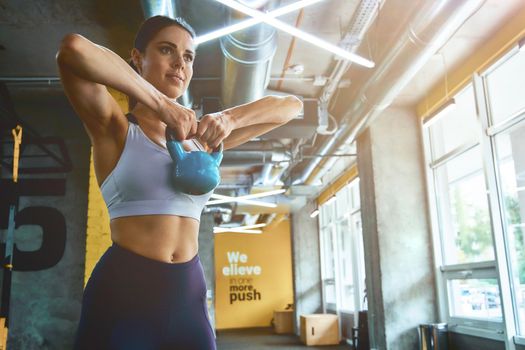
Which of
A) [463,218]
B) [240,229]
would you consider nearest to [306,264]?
[240,229]

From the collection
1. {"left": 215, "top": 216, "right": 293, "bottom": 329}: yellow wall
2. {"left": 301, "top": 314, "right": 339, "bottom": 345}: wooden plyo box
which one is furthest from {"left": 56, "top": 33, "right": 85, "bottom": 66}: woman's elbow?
{"left": 215, "top": 216, "right": 293, "bottom": 329}: yellow wall

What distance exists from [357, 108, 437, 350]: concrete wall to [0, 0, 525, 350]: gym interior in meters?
0.02

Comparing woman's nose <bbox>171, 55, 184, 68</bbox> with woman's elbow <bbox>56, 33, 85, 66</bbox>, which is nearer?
woman's elbow <bbox>56, 33, 85, 66</bbox>

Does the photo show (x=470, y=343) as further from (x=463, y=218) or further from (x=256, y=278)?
(x=256, y=278)

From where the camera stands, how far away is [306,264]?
1220 cm

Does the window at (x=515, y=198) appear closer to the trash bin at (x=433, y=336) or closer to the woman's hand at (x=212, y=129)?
the trash bin at (x=433, y=336)

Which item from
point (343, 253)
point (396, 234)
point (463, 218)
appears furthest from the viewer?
point (343, 253)

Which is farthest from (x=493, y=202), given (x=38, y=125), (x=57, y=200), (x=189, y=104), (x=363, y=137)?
(x=38, y=125)

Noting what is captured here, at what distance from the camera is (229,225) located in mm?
15391

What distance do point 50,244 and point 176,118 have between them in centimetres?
516

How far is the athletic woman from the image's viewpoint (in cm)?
88

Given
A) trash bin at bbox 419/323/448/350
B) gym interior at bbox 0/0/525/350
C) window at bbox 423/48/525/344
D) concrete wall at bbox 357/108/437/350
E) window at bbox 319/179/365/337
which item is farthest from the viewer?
window at bbox 319/179/365/337

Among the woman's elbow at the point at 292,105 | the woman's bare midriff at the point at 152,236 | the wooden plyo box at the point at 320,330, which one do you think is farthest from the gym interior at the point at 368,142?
the wooden plyo box at the point at 320,330

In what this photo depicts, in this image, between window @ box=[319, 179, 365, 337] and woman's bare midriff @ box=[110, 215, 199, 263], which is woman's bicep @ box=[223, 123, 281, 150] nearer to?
woman's bare midriff @ box=[110, 215, 199, 263]
